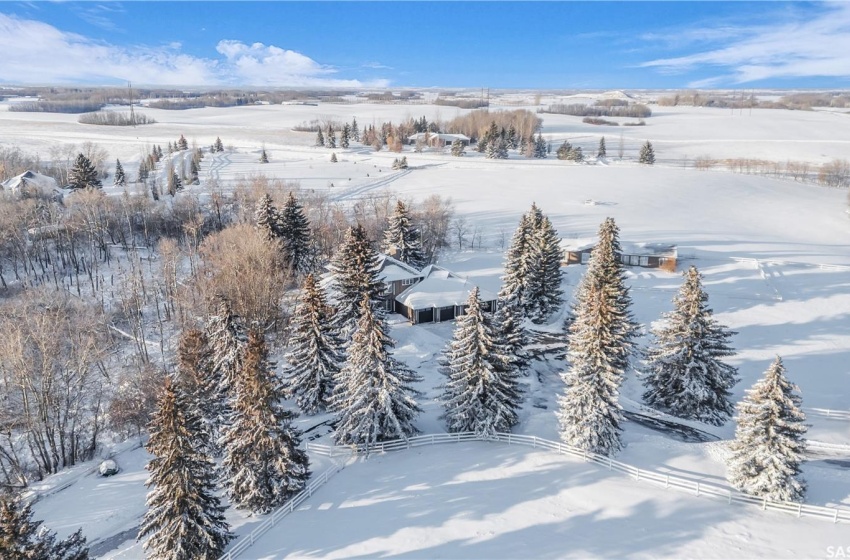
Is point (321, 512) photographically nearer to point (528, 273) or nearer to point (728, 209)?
point (528, 273)

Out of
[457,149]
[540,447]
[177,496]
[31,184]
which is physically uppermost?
[457,149]

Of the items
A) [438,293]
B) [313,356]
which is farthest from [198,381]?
[438,293]

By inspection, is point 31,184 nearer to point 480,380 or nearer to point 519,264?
point 519,264

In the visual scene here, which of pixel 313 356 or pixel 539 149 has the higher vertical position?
pixel 539 149

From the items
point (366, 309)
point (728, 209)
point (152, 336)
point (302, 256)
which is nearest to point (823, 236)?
point (728, 209)

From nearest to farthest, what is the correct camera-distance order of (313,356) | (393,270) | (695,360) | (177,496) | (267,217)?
(177,496) < (313,356) < (695,360) < (393,270) < (267,217)

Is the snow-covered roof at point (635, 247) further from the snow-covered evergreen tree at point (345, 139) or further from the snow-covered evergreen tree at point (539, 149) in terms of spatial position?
the snow-covered evergreen tree at point (345, 139)

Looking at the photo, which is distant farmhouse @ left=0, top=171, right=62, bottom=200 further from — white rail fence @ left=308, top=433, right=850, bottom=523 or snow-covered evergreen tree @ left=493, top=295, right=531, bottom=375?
snow-covered evergreen tree @ left=493, top=295, right=531, bottom=375

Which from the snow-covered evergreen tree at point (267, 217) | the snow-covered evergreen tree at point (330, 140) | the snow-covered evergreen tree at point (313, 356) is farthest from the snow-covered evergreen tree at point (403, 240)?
the snow-covered evergreen tree at point (330, 140)
